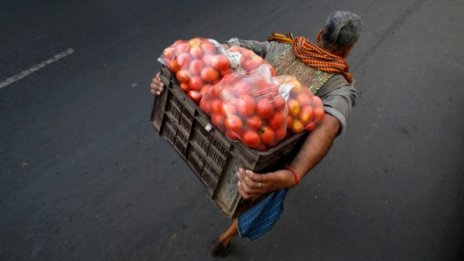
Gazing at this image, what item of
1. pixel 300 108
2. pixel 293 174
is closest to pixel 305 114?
pixel 300 108

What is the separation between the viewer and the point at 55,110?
3.59 meters

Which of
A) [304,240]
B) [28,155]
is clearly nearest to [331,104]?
[304,240]

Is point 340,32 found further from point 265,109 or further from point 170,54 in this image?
point 170,54

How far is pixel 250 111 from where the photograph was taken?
1.53 metres

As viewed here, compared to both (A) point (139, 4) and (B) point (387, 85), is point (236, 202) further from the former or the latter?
(A) point (139, 4)

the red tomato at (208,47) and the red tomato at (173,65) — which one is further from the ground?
the red tomato at (208,47)

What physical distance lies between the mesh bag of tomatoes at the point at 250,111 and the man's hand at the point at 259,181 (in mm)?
132

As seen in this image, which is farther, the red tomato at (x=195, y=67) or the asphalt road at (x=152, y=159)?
the asphalt road at (x=152, y=159)

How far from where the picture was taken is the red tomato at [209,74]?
172 centimetres

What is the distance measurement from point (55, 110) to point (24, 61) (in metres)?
0.92

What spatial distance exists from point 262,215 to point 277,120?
0.94 m

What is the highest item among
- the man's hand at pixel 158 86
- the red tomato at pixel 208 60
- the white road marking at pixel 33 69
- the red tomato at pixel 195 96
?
the red tomato at pixel 208 60

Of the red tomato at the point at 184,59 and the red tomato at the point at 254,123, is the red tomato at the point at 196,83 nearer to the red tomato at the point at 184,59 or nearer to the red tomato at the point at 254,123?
the red tomato at the point at 184,59

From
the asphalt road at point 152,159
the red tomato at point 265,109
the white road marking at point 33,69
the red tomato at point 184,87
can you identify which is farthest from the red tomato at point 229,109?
the white road marking at point 33,69
